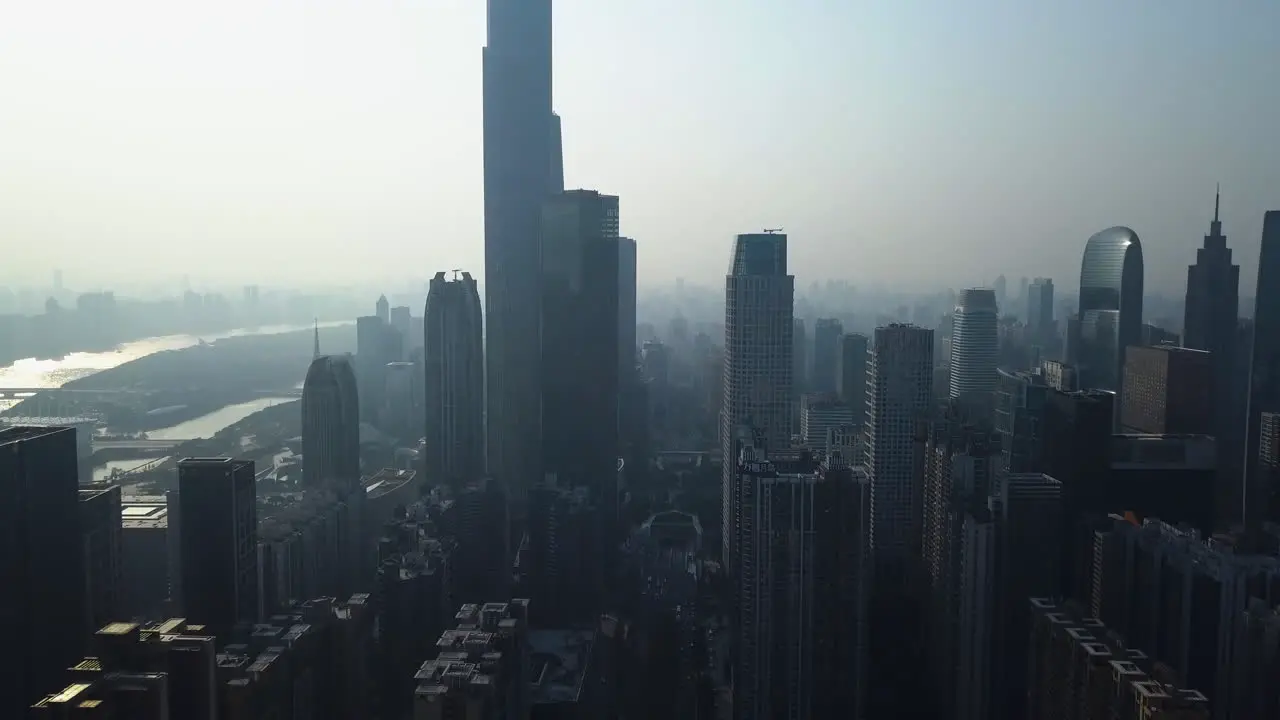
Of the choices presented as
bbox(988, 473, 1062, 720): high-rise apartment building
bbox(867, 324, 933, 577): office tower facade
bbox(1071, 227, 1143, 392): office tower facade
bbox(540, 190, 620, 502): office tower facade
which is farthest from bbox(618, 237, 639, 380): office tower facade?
bbox(988, 473, 1062, 720): high-rise apartment building

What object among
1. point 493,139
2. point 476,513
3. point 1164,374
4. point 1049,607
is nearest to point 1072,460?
point 1164,374

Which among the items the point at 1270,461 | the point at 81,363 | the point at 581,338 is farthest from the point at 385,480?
the point at 1270,461

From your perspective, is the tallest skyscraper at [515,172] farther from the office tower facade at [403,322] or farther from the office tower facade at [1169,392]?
the office tower facade at [1169,392]

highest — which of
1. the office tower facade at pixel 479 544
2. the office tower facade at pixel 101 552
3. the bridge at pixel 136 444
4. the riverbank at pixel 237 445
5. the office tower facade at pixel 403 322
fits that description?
the office tower facade at pixel 403 322

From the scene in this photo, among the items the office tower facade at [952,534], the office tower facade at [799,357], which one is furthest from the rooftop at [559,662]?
the office tower facade at [799,357]

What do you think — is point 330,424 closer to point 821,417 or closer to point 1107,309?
point 821,417

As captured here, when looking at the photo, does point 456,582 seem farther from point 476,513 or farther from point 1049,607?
point 1049,607
